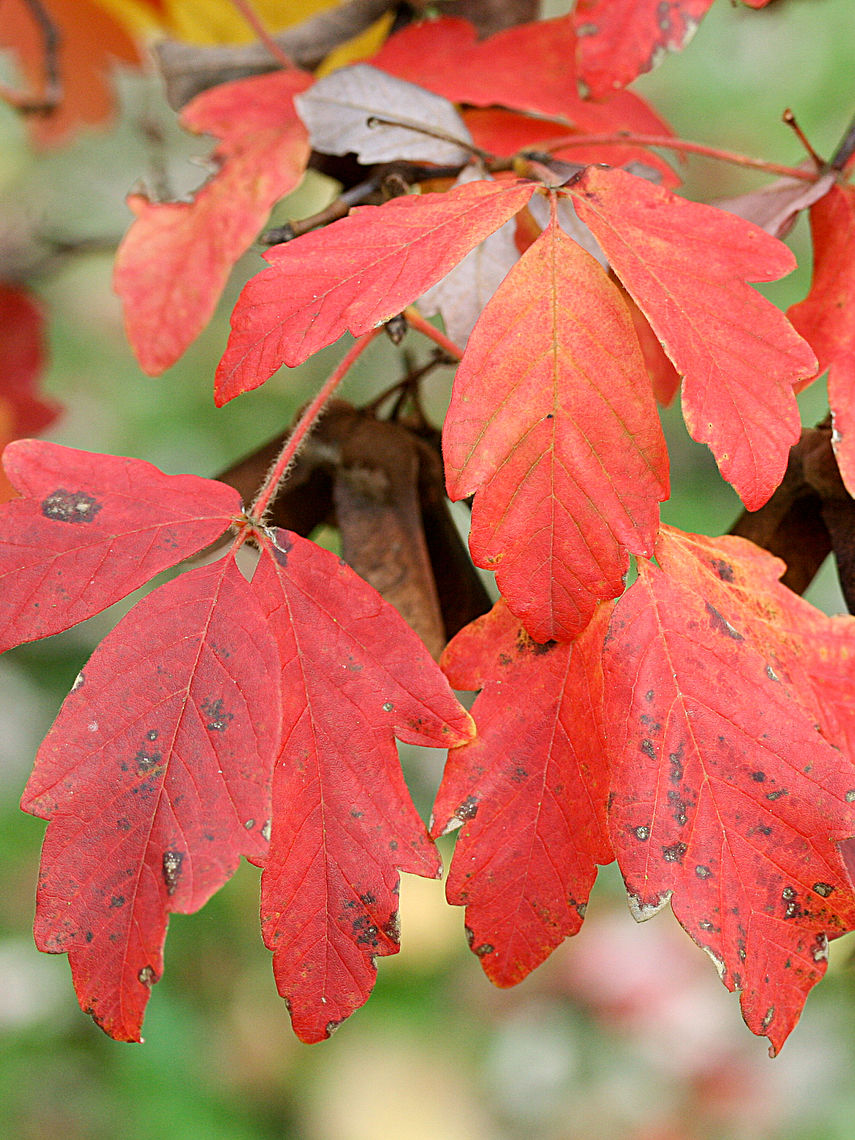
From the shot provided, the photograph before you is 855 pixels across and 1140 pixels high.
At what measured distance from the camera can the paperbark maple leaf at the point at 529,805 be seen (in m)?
0.38

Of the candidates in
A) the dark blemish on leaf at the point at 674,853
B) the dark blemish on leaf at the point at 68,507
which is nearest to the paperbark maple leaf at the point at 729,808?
the dark blemish on leaf at the point at 674,853

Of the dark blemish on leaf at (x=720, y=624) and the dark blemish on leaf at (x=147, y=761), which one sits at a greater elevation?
the dark blemish on leaf at (x=720, y=624)

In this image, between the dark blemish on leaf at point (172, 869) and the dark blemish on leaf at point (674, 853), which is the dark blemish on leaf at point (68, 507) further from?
the dark blemish on leaf at point (674, 853)

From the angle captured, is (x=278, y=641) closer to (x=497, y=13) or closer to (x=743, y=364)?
(x=743, y=364)

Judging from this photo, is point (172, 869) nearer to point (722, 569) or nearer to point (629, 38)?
point (722, 569)

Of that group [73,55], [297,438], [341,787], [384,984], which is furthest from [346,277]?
[384,984]

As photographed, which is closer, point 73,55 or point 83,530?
point 83,530

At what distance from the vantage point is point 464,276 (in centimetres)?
48

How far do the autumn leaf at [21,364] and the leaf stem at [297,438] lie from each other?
0.54 meters

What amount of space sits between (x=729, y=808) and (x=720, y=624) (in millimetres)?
77

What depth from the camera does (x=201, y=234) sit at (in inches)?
21.4

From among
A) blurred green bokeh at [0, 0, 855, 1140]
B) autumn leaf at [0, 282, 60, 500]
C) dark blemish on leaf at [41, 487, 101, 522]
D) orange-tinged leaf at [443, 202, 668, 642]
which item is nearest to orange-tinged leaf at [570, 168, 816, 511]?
orange-tinged leaf at [443, 202, 668, 642]

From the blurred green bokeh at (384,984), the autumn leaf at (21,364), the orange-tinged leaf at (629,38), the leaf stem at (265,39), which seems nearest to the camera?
the orange-tinged leaf at (629,38)

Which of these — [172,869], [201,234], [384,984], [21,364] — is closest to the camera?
[172,869]
